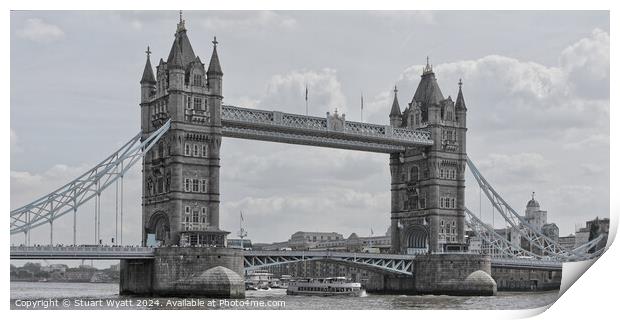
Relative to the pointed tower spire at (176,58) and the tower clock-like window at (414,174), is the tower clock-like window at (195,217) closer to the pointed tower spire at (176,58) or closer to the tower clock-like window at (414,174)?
the pointed tower spire at (176,58)

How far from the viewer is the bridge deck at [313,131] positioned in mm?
97875

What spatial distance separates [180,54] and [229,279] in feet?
69.9

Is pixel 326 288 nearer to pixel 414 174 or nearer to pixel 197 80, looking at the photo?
pixel 414 174

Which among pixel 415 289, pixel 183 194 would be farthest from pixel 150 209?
pixel 415 289

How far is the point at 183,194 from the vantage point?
9288cm

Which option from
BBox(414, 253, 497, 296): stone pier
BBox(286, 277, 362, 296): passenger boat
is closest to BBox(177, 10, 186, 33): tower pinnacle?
BBox(286, 277, 362, 296): passenger boat

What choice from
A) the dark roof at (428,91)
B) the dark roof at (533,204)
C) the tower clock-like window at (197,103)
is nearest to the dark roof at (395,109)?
the dark roof at (428,91)

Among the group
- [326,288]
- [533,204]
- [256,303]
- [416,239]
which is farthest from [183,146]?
[533,204]

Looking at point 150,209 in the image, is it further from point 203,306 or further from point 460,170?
point 460,170

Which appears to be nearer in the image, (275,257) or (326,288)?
(275,257)

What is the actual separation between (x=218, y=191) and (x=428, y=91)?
109 ft

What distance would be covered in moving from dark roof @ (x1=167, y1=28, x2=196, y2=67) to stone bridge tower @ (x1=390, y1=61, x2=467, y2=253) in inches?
1243

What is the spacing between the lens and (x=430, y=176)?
114875 millimetres

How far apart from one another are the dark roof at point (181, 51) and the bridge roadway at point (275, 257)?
1698cm
